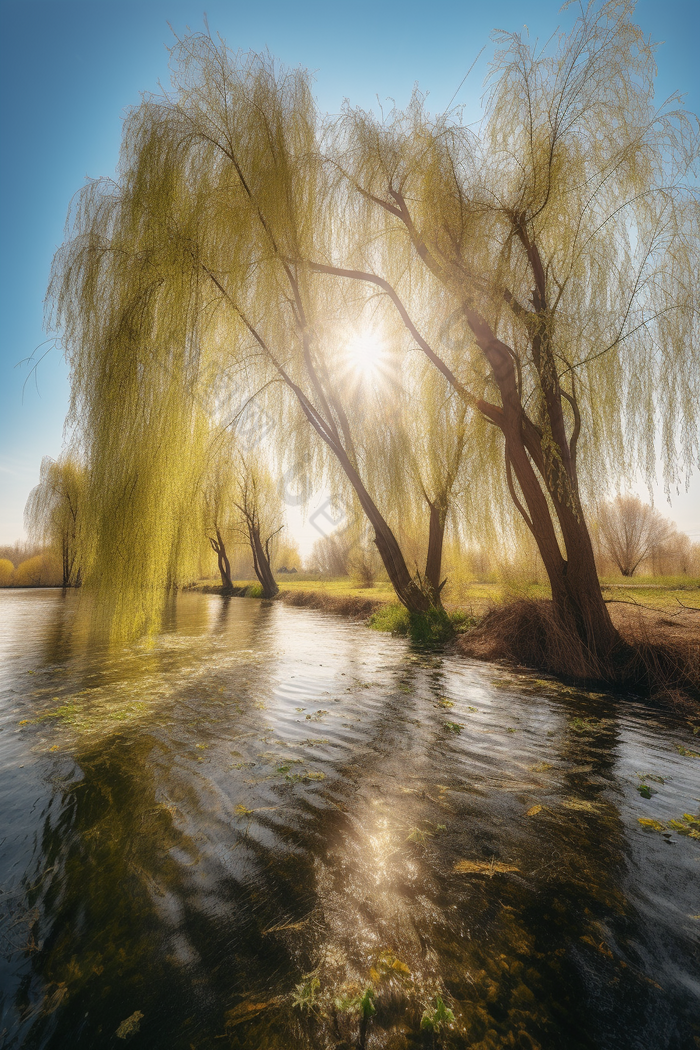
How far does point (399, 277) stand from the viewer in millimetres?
8086

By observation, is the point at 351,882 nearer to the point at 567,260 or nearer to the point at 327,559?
the point at 567,260

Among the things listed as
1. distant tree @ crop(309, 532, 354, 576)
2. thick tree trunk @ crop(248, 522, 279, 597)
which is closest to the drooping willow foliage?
thick tree trunk @ crop(248, 522, 279, 597)

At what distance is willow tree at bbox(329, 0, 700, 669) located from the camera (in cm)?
508

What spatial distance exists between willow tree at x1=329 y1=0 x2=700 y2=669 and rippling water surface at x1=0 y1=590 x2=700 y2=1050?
10.3 ft

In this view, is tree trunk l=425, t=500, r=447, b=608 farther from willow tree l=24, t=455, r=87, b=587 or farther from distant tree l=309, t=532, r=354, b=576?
distant tree l=309, t=532, r=354, b=576

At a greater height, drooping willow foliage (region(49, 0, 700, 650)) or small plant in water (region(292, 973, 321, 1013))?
drooping willow foliage (region(49, 0, 700, 650))

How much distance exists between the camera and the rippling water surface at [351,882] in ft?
4.74

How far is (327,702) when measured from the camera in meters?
4.95

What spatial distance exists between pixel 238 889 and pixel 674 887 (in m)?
1.97

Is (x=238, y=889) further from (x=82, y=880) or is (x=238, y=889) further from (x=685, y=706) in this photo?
(x=685, y=706)

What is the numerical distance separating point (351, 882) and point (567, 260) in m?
7.19

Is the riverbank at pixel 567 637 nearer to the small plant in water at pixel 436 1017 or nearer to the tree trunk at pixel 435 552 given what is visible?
the tree trunk at pixel 435 552

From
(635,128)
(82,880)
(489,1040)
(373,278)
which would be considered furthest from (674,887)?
(373,278)

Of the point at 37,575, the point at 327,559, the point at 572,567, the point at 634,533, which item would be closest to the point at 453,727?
the point at 572,567
